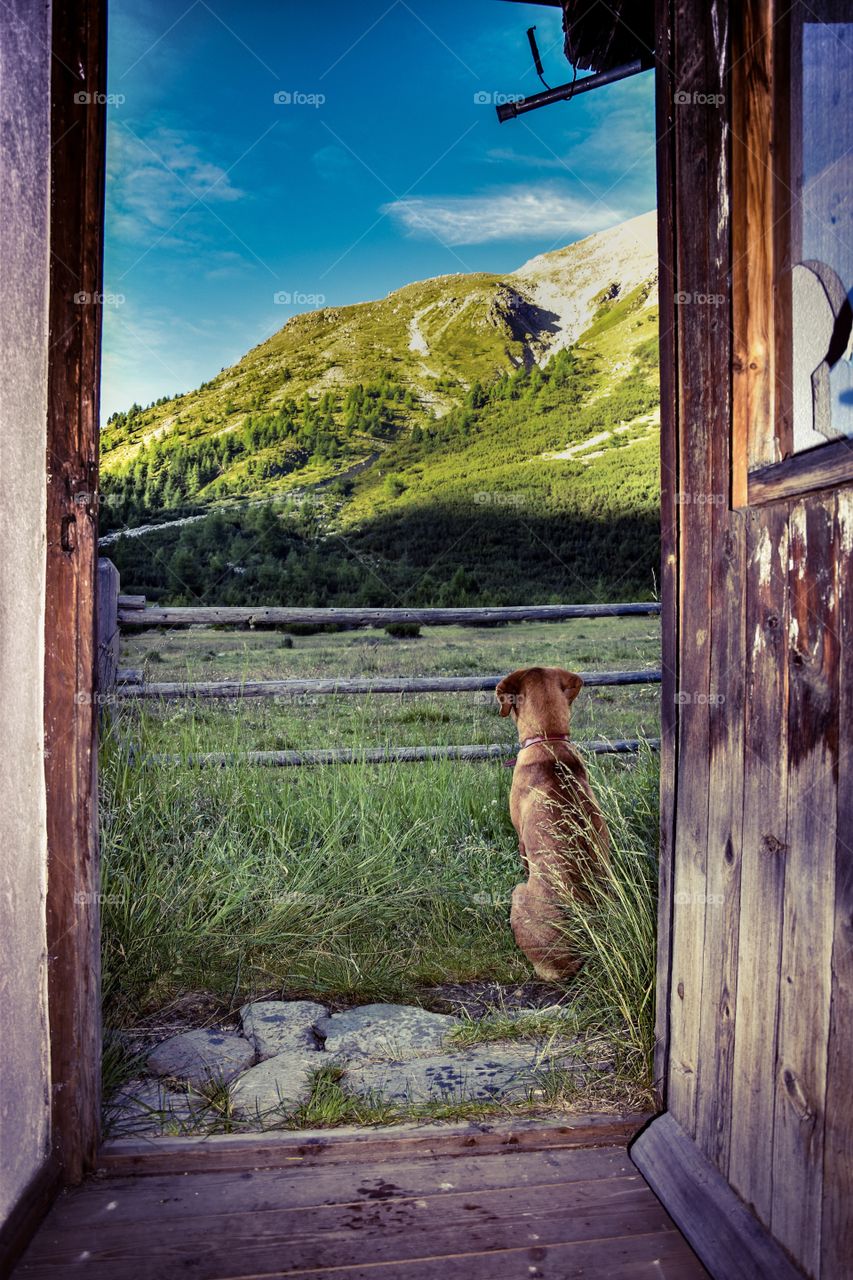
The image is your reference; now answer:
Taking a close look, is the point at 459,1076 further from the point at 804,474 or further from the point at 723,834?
the point at 804,474

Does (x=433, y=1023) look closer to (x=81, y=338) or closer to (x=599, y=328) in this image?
(x=81, y=338)

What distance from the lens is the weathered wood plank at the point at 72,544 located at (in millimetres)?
1785

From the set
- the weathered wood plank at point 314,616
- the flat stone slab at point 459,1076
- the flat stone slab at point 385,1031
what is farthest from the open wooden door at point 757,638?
the weathered wood plank at point 314,616

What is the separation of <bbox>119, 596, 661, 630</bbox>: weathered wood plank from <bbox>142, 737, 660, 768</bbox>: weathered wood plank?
101cm

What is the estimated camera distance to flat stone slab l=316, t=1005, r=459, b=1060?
2564 mm

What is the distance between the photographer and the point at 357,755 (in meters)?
4.99

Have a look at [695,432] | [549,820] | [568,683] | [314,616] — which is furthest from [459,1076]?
[314,616]

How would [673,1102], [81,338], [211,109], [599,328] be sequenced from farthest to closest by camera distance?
1. [599,328]
2. [211,109]
3. [673,1102]
4. [81,338]

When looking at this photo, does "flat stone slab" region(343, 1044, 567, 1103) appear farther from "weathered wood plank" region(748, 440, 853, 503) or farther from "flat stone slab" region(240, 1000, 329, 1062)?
"weathered wood plank" region(748, 440, 853, 503)

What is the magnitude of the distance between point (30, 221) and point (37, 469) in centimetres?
53

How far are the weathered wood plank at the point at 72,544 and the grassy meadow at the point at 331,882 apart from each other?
1.00 m

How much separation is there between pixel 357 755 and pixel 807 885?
3.76 meters

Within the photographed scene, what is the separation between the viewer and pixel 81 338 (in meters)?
1.84

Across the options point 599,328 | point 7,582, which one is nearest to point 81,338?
point 7,582
